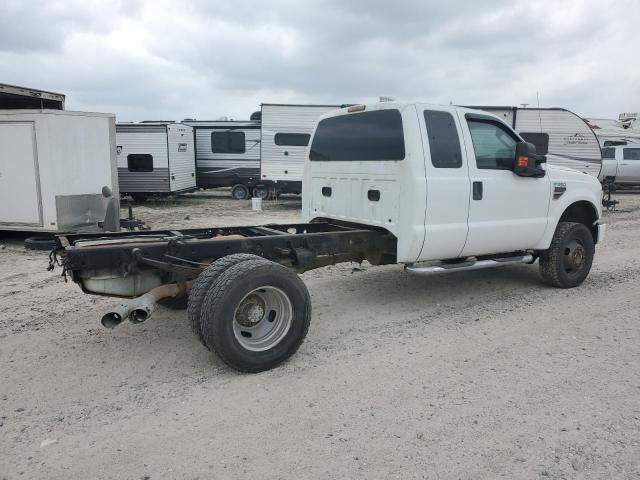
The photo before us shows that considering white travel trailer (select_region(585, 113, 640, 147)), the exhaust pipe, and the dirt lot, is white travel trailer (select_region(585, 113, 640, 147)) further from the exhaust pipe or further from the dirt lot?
the exhaust pipe

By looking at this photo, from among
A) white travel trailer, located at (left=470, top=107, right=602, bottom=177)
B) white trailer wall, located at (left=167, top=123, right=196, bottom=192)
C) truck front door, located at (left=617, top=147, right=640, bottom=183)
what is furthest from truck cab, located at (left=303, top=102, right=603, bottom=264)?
truck front door, located at (left=617, top=147, right=640, bottom=183)

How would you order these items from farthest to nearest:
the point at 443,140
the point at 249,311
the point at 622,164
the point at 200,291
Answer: the point at 622,164 < the point at 443,140 < the point at 249,311 < the point at 200,291

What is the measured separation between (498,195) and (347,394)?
309cm

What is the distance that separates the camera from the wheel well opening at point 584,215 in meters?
6.84

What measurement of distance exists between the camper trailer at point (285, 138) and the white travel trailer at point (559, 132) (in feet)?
18.2

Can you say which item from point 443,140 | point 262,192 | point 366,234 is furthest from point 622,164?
point 366,234

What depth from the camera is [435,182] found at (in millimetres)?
5199

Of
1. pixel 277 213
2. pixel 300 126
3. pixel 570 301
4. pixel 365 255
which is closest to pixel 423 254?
A: pixel 365 255

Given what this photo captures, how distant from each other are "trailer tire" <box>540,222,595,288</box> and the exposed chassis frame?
2265mm

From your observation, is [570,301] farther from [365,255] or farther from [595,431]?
[595,431]

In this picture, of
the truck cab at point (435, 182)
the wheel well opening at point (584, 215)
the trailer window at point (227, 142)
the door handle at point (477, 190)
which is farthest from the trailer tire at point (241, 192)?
the door handle at point (477, 190)

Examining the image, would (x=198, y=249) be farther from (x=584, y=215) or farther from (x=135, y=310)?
(x=584, y=215)

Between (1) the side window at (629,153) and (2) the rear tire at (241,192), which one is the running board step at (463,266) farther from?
(1) the side window at (629,153)

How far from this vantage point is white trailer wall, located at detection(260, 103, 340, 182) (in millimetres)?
16766
